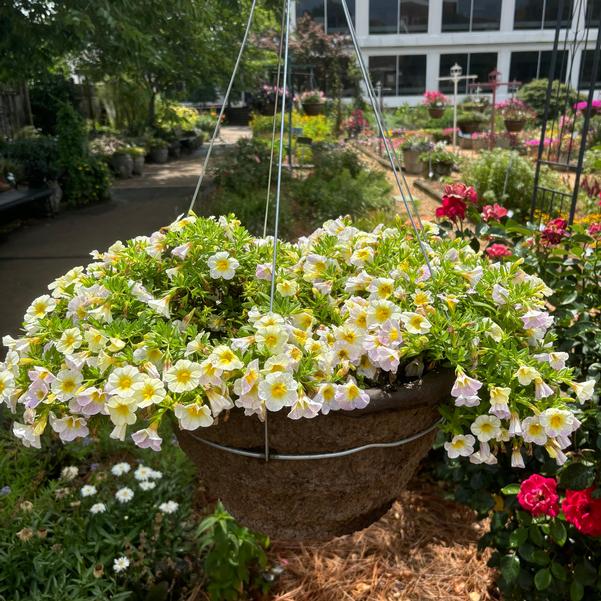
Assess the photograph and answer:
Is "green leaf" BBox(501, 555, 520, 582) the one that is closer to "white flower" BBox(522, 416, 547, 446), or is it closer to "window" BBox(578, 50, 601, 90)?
"white flower" BBox(522, 416, 547, 446)

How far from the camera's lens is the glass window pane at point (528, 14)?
2338 cm

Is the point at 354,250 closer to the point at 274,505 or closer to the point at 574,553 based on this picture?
the point at 274,505

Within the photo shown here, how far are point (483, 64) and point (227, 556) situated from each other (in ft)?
84.2

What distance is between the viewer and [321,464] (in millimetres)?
1103

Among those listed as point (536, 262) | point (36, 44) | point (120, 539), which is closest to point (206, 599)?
point (120, 539)

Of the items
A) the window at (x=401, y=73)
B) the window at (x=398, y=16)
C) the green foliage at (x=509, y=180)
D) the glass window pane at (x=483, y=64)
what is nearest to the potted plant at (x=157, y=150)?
the green foliage at (x=509, y=180)

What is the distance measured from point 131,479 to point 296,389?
5.82ft

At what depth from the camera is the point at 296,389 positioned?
0.94 m

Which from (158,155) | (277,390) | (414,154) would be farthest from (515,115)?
(277,390)

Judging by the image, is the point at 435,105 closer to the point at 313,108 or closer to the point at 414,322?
the point at 313,108

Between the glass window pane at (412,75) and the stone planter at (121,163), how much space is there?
15.5 meters

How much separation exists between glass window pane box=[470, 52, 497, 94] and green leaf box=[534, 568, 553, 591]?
2490 centimetres

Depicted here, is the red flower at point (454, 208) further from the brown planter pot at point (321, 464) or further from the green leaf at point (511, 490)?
the brown planter pot at point (321, 464)

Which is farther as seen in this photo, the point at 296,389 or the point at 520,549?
the point at 520,549
